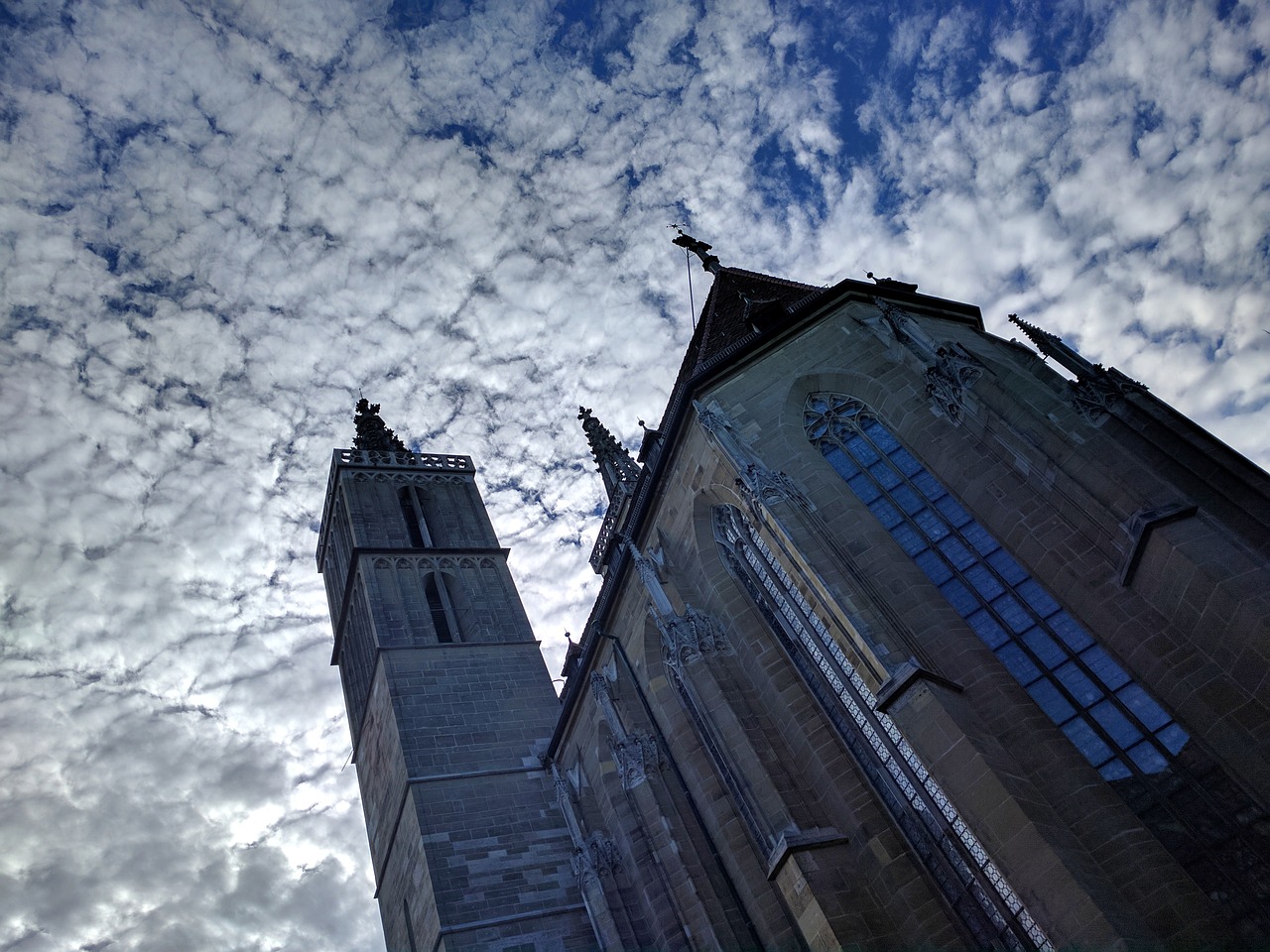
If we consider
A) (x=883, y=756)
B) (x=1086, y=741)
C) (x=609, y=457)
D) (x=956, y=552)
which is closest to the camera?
(x=1086, y=741)

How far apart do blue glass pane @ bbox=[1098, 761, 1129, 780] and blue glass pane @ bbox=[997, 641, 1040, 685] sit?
4.32ft

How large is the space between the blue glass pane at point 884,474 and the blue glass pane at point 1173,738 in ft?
16.2

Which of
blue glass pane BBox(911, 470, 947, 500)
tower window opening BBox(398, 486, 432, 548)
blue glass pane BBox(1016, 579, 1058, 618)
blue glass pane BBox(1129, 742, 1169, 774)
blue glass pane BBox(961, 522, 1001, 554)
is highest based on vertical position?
tower window opening BBox(398, 486, 432, 548)

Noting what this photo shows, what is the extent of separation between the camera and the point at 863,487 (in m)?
15.2

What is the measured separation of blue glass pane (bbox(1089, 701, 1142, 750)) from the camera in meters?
11.6

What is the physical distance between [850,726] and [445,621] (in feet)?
53.1

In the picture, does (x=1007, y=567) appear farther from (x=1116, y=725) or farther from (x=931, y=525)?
(x=1116, y=725)

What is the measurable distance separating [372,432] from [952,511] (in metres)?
27.3

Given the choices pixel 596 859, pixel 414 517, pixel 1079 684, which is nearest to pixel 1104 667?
pixel 1079 684

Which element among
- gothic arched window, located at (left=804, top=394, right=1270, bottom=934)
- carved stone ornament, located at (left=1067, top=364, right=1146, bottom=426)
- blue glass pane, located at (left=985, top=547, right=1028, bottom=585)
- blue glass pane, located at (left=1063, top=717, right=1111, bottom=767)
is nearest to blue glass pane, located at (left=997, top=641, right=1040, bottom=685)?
gothic arched window, located at (left=804, top=394, right=1270, bottom=934)

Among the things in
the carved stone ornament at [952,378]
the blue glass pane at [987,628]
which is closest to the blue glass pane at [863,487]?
the carved stone ornament at [952,378]

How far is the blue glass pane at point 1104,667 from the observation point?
473 inches

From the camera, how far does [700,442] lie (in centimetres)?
1723

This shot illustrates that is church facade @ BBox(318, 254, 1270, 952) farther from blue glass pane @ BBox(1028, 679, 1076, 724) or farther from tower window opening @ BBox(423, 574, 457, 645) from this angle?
tower window opening @ BBox(423, 574, 457, 645)
